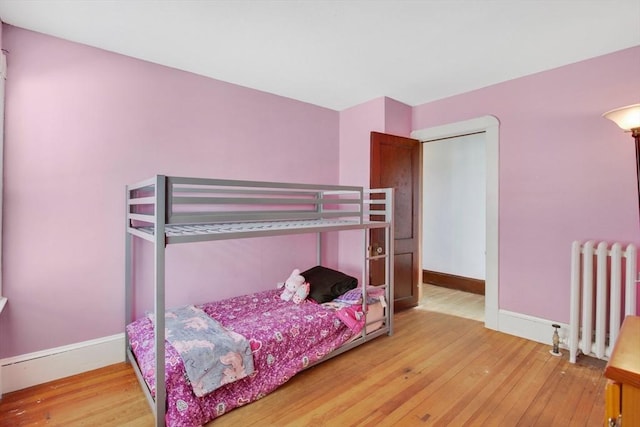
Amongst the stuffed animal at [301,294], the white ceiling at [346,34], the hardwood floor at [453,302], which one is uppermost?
the white ceiling at [346,34]

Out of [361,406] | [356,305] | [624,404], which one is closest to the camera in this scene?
[624,404]

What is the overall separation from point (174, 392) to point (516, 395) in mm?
2148

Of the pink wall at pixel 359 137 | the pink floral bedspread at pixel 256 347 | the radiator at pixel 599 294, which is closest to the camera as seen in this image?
the pink floral bedspread at pixel 256 347

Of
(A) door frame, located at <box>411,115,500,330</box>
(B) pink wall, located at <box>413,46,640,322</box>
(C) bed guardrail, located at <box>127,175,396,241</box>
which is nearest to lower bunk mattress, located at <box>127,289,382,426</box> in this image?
(C) bed guardrail, located at <box>127,175,396,241</box>

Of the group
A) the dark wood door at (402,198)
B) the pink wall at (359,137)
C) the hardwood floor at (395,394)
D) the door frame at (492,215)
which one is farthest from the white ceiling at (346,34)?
the hardwood floor at (395,394)

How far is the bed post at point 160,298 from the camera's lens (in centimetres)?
157

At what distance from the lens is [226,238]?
5.95 feet

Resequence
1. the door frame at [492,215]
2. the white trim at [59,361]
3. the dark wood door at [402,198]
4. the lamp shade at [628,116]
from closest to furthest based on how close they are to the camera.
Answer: the lamp shade at [628,116] → the white trim at [59,361] → the door frame at [492,215] → the dark wood door at [402,198]

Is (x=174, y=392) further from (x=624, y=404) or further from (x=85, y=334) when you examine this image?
(x=624, y=404)

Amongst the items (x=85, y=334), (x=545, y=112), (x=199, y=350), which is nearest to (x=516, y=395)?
(x=199, y=350)

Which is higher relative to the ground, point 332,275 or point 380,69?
point 380,69

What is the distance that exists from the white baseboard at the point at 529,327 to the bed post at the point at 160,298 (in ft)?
9.78

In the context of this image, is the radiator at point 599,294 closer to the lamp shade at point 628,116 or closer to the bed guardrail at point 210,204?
the lamp shade at point 628,116

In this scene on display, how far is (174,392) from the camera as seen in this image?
1.69 metres
